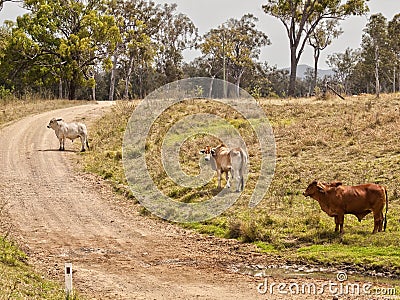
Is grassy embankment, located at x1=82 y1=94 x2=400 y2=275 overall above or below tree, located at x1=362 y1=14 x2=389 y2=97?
below

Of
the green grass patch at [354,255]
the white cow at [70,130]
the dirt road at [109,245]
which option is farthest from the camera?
the white cow at [70,130]

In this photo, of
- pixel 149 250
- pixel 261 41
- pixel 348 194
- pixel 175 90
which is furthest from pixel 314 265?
pixel 261 41

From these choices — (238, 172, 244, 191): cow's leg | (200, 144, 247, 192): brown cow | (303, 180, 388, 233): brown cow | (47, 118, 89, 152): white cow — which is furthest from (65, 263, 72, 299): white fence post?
(47, 118, 89, 152): white cow

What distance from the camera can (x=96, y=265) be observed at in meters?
11.7

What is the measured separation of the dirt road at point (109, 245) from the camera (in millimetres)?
10391

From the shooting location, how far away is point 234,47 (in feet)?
220

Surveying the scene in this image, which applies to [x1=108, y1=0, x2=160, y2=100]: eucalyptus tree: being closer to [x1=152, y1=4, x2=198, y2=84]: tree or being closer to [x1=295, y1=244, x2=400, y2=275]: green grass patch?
[x1=152, y1=4, x2=198, y2=84]: tree

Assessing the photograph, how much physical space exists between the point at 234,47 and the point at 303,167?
164 feet

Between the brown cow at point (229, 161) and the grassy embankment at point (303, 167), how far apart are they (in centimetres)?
47

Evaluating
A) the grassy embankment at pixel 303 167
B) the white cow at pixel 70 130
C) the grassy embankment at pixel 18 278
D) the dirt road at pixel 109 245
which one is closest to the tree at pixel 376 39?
the grassy embankment at pixel 303 167

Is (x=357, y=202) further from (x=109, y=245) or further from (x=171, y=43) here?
(x=171, y=43)

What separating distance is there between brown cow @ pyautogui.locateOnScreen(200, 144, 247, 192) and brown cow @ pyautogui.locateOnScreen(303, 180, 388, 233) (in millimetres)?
3720

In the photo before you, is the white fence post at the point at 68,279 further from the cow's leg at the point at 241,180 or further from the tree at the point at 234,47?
the tree at the point at 234,47

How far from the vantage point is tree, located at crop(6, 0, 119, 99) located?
47.1 meters
